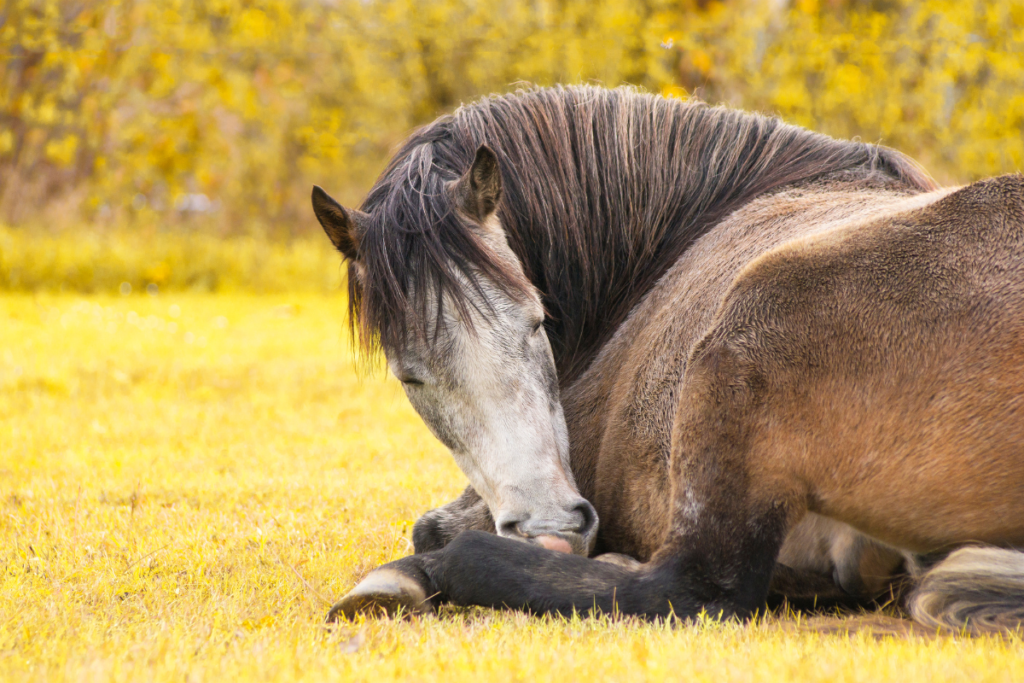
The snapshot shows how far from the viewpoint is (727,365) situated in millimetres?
2576

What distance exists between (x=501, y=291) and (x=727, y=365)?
0.81 meters

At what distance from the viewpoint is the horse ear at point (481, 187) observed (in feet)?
10.3

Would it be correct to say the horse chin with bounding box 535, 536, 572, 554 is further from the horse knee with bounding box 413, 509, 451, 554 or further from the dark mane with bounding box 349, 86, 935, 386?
the dark mane with bounding box 349, 86, 935, 386

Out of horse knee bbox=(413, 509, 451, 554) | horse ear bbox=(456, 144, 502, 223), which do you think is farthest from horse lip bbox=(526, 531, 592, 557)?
horse ear bbox=(456, 144, 502, 223)

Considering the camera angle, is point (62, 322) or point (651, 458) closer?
point (651, 458)

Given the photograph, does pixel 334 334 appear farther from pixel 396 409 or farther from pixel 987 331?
pixel 987 331

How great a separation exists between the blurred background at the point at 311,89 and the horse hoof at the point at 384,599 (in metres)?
10.0

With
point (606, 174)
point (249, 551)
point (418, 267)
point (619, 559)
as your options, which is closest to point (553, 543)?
point (619, 559)

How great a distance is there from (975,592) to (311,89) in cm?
1611

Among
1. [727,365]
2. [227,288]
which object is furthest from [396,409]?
[227,288]

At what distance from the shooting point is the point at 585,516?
2.83 meters

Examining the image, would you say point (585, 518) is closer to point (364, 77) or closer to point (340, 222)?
point (340, 222)

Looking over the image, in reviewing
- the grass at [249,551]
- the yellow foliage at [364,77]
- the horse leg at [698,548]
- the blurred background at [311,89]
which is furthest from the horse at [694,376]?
the blurred background at [311,89]

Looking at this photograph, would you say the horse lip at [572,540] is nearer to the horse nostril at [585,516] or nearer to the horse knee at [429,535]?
the horse nostril at [585,516]
